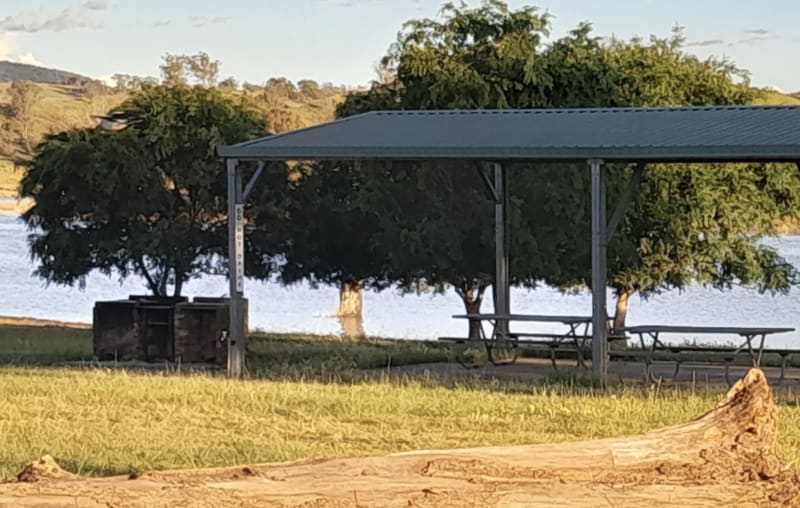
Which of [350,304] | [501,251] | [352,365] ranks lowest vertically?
[352,365]

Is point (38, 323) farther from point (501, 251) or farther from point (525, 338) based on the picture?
point (525, 338)

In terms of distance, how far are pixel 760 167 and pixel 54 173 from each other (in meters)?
12.8

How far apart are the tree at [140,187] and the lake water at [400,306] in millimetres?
3919

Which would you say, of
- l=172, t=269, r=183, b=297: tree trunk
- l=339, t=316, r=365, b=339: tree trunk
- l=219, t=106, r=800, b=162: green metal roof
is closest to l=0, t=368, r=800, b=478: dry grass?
l=219, t=106, r=800, b=162: green metal roof

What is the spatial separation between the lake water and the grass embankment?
14466 mm

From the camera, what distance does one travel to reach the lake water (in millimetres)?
33188

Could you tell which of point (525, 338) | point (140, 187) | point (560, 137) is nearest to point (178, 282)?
point (140, 187)

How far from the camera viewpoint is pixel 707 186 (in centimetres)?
2616

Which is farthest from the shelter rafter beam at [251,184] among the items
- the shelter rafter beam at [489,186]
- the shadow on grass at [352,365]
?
the shelter rafter beam at [489,186]

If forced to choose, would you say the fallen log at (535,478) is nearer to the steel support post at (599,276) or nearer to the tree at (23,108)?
the steel support post at (599,276)

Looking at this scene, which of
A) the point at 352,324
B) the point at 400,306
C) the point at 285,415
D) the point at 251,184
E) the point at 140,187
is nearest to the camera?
the point at 285,415

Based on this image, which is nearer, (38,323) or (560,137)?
(560,137)

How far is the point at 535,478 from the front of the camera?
6227mm

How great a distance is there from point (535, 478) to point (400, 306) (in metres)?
34.5
